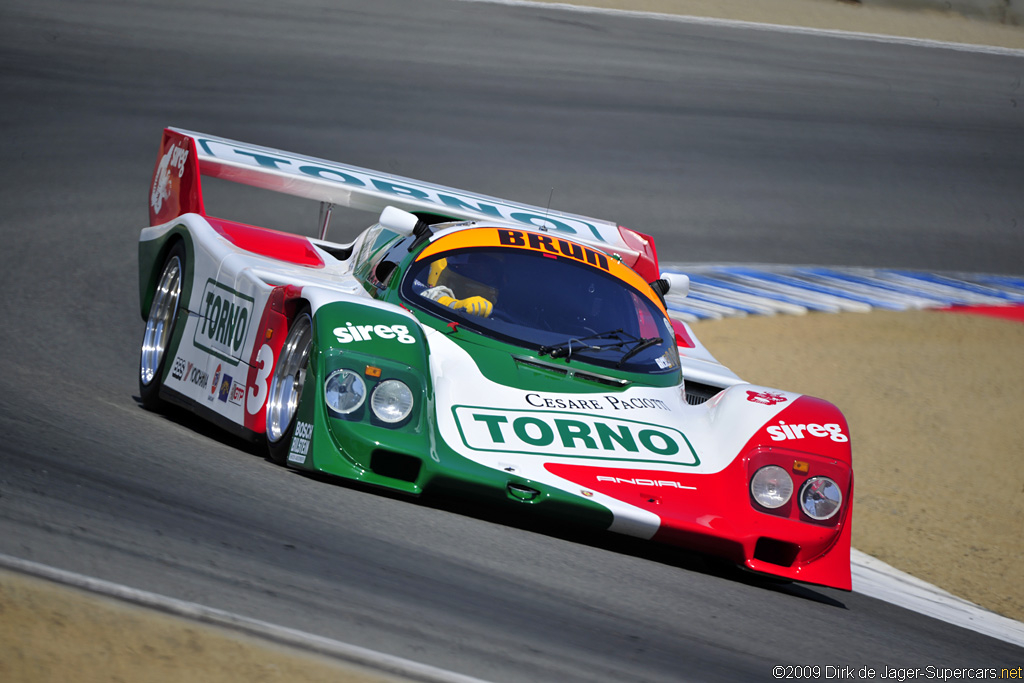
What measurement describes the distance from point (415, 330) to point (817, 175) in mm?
10591

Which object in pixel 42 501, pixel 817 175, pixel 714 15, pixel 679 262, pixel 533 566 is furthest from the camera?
pixel 714 15

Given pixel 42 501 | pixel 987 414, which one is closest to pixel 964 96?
pixel 987 414

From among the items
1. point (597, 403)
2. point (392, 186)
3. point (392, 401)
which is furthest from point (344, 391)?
point (392, 186)

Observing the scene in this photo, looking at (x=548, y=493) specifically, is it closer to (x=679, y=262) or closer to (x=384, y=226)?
(x=384, y=226)

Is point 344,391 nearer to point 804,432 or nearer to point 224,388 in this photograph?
point 224,388

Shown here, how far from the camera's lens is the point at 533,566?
472cm

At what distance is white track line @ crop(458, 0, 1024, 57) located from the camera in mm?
19328

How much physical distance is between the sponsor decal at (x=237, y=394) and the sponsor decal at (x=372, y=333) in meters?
0.84

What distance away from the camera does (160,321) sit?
7.50 metres

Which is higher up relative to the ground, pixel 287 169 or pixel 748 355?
pixel 287 169

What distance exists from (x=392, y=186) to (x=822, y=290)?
16.1ft

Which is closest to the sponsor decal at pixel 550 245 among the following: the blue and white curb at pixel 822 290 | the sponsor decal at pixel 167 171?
the sponsor decal at pixel 167 171

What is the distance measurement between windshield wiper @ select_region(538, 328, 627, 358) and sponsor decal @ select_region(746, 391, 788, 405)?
2.15ft

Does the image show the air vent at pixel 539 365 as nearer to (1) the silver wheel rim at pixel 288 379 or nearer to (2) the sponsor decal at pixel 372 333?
(2) the sponsor decal at pixel 372 333
